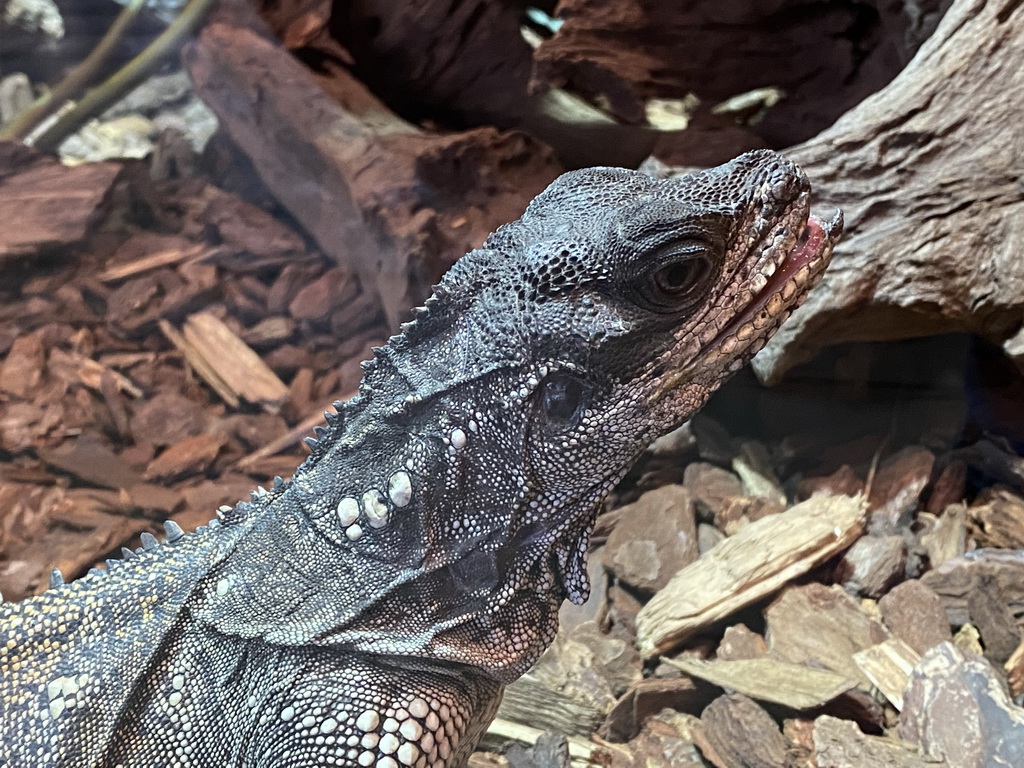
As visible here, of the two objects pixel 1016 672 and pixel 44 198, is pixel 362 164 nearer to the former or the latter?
pixel 44 198

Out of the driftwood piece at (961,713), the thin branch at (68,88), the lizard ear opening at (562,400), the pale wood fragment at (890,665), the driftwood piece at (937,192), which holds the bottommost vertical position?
the thin branch at (68,88)

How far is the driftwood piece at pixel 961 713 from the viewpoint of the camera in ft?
8.93

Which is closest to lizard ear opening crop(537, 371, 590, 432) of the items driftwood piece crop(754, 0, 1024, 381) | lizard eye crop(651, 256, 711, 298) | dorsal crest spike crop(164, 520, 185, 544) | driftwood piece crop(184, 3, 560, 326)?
lizard eye crop(651, 256, 711, 298)

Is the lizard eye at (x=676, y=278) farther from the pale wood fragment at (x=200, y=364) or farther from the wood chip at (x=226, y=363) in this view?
the pale wood fragment at (x=200, y=364)

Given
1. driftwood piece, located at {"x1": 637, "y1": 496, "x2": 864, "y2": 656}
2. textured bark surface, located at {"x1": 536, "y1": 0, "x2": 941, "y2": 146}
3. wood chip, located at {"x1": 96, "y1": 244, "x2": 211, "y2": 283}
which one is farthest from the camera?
wood chip, located at {"x1": 96, "y1": 244, "x2": 211, "y2": 283}

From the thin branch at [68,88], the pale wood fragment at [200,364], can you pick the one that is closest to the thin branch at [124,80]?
the thin branch at [68,88]

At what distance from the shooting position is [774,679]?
10.7ft

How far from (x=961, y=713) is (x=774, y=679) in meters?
0.68

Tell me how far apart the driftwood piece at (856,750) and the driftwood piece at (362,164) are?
9.49 feet

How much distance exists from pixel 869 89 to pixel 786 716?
3.69 meters

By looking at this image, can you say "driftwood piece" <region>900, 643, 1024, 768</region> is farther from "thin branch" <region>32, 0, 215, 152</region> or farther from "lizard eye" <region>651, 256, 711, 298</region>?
"thin branch" <region>32, 0, 215, 152</region>

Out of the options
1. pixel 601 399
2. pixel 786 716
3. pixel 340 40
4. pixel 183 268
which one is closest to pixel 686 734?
pixel 786 716

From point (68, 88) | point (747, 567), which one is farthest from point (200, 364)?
point (747, 567)

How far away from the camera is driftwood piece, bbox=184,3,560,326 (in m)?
4.41
